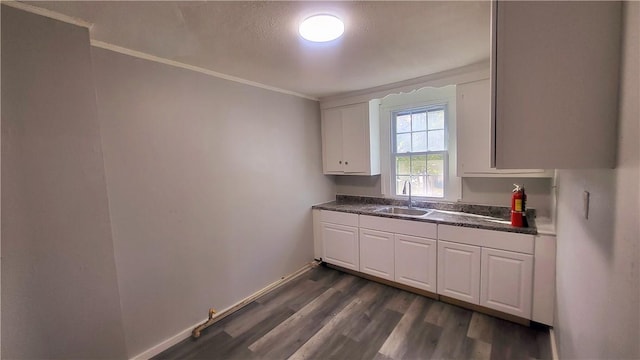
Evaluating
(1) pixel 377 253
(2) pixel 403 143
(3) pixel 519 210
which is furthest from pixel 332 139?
(3) pixel 519 210

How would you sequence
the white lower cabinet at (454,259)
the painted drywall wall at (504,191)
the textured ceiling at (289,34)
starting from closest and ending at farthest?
the textured ceiling at (289,34) < the white lower cabinet at (454,259) < the painted drywall wall at (504,191)

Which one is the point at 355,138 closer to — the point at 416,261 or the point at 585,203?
the point at 416,261

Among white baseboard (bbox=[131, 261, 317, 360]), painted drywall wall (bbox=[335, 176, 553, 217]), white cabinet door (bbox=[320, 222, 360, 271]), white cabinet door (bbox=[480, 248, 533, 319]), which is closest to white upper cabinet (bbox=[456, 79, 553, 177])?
painted drywall wall (bbox=[335, 176, 553, 217])

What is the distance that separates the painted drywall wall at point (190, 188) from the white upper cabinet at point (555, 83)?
2131 millimetres

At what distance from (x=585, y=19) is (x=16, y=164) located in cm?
234

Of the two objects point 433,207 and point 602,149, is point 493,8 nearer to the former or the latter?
point 602,149

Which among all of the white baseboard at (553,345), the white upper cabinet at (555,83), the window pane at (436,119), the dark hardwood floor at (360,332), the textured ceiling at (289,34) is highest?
the textured ceiling at (289,34)

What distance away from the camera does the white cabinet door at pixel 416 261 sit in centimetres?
253

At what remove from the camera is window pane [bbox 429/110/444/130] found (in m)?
2.94

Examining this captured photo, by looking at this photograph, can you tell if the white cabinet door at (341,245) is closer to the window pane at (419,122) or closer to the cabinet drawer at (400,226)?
the cabinet drawer at (400,226)

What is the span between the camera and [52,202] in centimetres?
139

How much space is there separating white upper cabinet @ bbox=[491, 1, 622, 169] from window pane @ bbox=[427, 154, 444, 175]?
7.43 feet

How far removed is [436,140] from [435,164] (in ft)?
0.91

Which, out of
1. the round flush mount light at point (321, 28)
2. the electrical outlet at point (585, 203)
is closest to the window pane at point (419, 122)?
the round flush mount light at point (321, 28)
